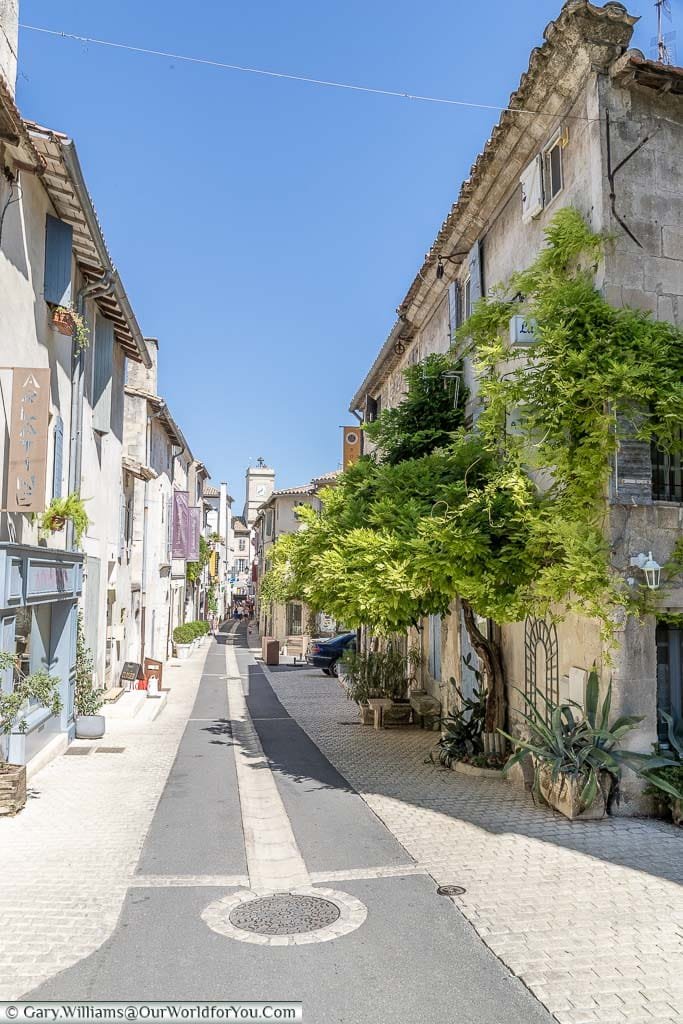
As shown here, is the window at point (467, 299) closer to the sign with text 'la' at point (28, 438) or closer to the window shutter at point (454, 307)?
the window shutter at point (454, 307)

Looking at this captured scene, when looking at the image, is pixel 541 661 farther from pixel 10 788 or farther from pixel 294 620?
pixel 294 620

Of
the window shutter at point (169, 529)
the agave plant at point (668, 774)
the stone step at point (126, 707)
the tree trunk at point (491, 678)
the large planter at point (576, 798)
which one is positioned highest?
the window shutter at point (169, 529)

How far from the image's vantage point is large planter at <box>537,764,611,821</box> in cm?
864

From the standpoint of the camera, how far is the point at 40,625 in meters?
12.9

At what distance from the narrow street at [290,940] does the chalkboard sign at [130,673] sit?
8999 mm

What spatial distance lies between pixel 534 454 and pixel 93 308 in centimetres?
988

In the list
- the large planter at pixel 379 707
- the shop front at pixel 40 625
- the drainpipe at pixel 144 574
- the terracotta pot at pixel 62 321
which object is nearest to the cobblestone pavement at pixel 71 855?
the shop front at pixel 40 625

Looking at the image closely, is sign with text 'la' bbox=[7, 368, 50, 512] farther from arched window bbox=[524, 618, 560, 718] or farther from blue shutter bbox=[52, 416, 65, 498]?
arched window bbox=[524, 618, 560, 718]

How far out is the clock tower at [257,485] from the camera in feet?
289

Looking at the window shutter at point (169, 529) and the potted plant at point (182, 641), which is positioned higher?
the window shutter at point (169, 529)

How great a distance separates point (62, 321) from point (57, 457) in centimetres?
222

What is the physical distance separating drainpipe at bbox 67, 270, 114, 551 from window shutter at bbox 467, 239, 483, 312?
6497 millimetres

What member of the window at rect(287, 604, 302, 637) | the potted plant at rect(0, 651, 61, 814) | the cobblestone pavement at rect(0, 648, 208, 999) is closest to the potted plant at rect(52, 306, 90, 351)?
the potted plant at rect(0, 651, 61, 814)

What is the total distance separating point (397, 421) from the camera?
14.2 meters
